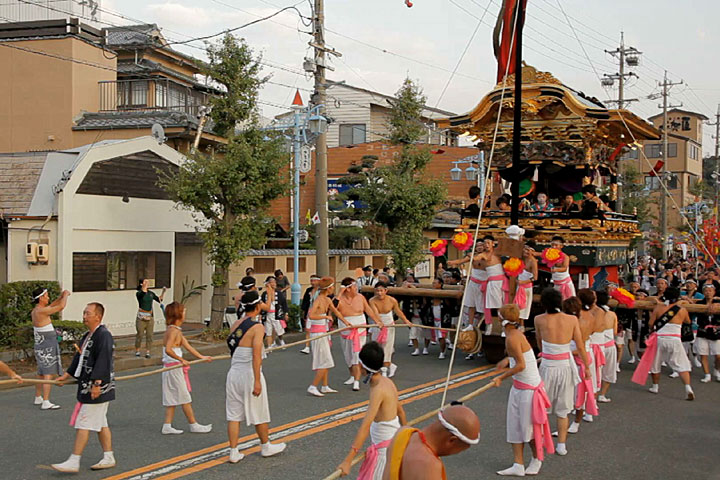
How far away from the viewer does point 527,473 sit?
760 cm

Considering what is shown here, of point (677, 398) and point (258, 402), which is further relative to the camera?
point (677, 398)

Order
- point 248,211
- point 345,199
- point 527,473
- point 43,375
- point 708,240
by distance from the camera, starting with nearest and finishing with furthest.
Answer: point 527,473, point 43,375, point 248,211, point 708,240, point 345,199

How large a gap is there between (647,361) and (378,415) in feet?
23.0

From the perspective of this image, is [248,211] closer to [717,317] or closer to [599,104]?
[599,104]

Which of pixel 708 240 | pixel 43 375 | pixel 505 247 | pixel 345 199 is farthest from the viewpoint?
pixel 345 199

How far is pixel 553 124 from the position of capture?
14359 mm

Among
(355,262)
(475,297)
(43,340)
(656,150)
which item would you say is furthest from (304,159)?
(656,150)

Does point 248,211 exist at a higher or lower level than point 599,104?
lower

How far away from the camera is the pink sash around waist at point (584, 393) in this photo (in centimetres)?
901

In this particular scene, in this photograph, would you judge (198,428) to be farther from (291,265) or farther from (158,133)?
(291,265)

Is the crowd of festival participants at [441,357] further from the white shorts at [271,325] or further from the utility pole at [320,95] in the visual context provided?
the utility pole at [320,95]

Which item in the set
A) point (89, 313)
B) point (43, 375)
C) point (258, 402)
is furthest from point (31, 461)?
point (43, 375)

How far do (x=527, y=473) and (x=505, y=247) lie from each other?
531 cm

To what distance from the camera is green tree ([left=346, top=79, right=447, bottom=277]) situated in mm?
26281
